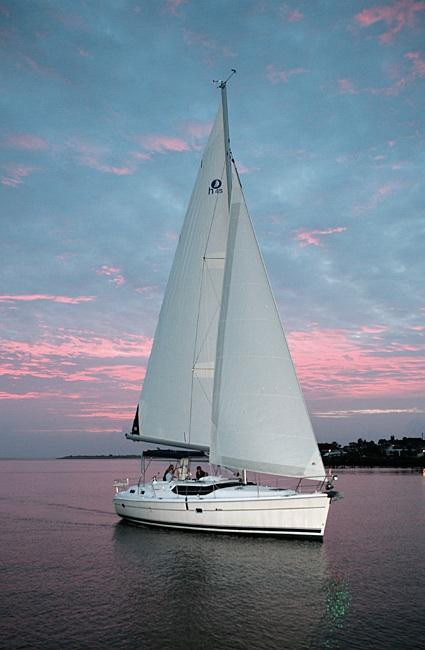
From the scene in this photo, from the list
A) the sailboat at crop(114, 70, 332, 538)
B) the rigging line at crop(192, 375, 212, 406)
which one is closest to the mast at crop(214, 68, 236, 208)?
the sailboat at crop(114, 70, 332, 538)

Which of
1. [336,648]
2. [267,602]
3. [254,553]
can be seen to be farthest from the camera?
[254,553]

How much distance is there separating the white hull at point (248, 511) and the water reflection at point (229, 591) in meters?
0.80

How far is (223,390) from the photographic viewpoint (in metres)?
31.3

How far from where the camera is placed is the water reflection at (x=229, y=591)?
17547 millimetres

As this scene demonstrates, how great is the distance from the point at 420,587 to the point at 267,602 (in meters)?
7.65

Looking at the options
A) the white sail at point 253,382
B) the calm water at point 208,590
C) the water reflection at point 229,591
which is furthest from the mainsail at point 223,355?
the calm water at point 208,590

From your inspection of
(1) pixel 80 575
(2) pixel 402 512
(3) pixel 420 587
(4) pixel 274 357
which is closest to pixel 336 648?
(3) pixel 420 587

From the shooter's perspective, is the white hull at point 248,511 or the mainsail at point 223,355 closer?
the white hull at point 248,511

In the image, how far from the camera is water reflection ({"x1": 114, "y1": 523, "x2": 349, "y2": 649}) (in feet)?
A: 57.6

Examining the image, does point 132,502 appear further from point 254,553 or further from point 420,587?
point 420,587

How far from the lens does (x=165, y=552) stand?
2938 centimetres

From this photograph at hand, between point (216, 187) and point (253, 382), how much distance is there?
12.8 m

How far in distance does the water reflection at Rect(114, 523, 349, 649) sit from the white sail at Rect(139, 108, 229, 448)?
21.9ft

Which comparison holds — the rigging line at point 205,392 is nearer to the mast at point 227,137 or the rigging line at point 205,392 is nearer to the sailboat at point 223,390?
the sailboat at point 223,390
